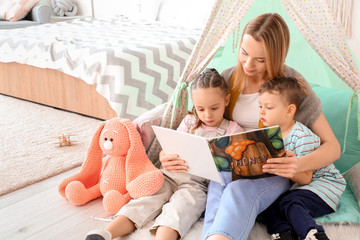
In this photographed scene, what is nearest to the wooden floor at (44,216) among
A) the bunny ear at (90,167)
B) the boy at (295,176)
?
the bunny ear at (90,167)

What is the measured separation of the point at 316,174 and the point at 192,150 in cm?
55

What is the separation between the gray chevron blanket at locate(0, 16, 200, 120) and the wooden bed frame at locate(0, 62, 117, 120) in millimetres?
101

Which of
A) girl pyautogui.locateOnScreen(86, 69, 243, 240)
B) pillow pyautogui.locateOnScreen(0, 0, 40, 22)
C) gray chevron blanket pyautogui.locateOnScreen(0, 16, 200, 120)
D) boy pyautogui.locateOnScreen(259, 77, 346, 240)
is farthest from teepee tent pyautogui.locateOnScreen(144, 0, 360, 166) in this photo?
pillow pyautogui.locateOnScreen(0, 0, 40, 22)

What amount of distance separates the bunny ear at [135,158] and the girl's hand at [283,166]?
0.64 meters

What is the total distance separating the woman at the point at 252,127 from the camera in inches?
53.8

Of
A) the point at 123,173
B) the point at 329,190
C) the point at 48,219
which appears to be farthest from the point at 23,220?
the point at 329,190

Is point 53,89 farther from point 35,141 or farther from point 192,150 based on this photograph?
point 192,150

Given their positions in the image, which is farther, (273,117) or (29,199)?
(29,199)

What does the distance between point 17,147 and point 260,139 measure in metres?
1.96

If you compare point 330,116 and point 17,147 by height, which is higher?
point 330,116

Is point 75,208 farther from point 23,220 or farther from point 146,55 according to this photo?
point 146,55

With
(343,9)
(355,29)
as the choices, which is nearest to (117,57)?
(343,9)

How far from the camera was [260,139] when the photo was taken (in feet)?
4.49

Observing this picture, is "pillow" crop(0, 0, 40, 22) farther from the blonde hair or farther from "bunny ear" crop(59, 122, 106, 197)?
the blonde hair
